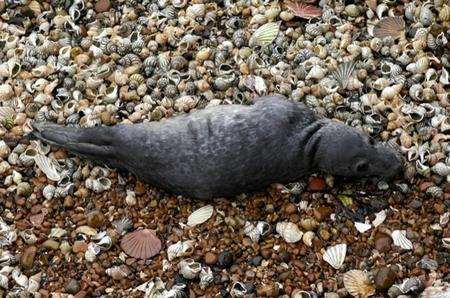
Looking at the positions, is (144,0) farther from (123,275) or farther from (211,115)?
(123,275)

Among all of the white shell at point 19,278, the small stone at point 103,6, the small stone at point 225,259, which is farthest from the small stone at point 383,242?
the small stone at point 103,6

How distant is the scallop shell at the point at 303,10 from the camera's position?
4242 mm

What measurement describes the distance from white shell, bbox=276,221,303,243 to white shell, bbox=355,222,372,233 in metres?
0.25

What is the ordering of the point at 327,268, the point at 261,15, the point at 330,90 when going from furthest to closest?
1. the point at 261,15
2. the point at 330,90
3. the point at 327,268

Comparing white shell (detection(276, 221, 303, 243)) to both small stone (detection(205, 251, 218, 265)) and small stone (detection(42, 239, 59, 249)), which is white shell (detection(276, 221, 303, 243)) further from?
small stone (detection(42, 239, 59, 249))

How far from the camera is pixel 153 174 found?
3.64 m

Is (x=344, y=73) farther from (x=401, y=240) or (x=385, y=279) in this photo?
(x=385, y=279)

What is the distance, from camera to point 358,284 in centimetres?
336

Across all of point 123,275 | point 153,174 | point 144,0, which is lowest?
point 123,275

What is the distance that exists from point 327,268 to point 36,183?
4.70 feet

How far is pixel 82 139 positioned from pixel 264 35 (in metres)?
1.10

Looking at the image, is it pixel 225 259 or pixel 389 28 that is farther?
pixel 389 28

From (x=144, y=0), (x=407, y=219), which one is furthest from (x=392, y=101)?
(x=144, y=0)

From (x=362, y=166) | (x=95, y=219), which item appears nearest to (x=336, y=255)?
(x=362, y=166)
